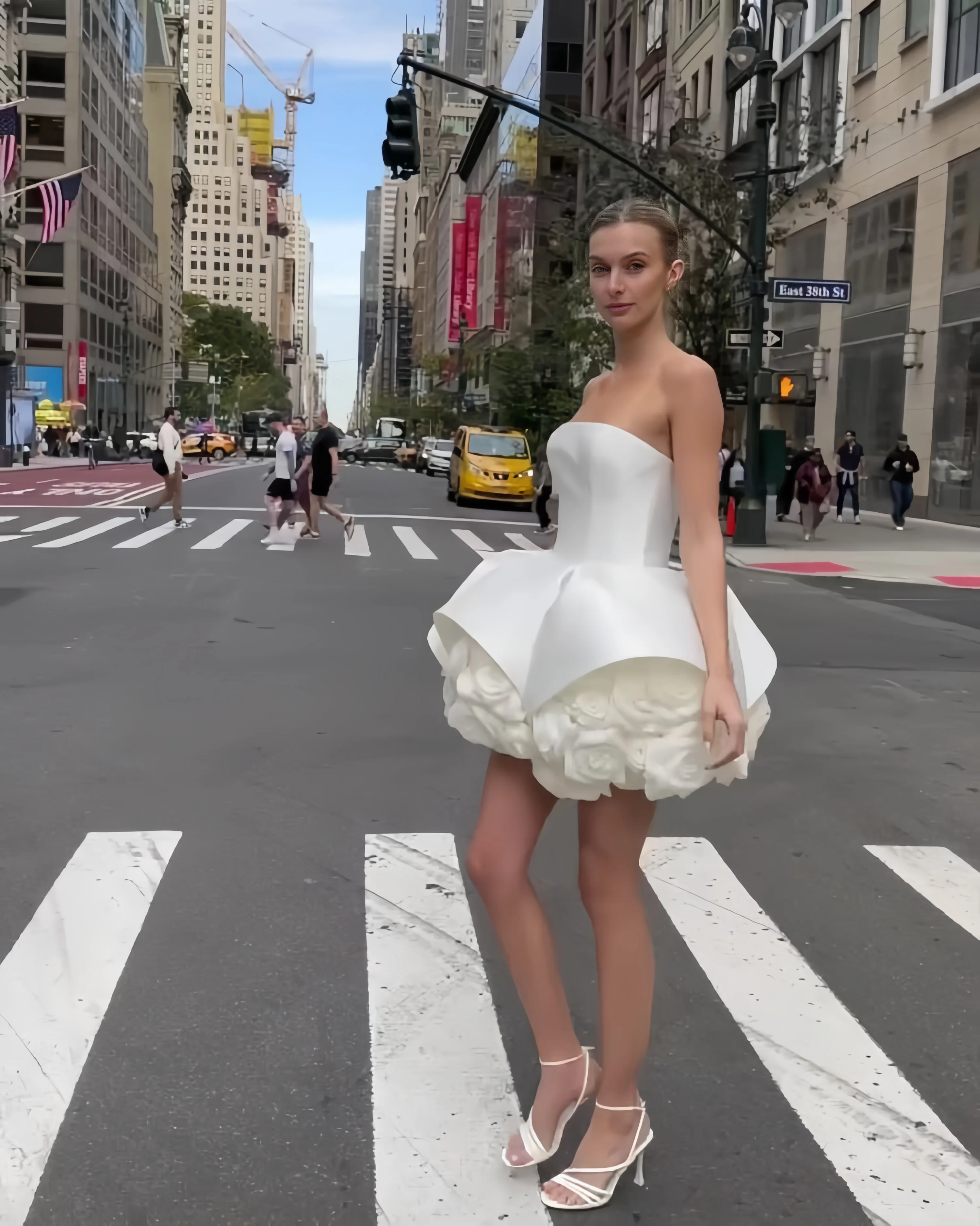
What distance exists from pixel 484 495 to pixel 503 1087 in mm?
30695

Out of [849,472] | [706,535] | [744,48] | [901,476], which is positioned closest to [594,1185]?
[706,535]

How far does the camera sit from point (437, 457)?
57750 millimetres

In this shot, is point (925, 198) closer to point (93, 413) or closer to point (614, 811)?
point (614, 811)

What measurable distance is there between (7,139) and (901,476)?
35.8 meters

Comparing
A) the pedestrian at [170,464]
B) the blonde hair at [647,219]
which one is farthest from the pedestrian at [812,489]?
the blonde hair at [647,219]

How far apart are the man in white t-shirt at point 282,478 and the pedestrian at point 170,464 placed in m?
1.96

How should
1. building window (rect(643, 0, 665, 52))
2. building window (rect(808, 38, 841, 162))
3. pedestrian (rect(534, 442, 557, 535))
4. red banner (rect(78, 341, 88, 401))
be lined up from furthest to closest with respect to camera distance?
red banner (rect(78, 341, 88, 401)) < building window (rect(643, 0, 665, 52)) < building window (rect(808, 38, 841, 162)) < pedestrian (rect(534, 442, 557, 535))

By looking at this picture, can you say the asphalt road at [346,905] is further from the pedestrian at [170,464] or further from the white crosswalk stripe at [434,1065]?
the pedestrian at [170,464]

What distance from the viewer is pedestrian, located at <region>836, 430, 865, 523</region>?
93.6 ft

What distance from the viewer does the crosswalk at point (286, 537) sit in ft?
64.7

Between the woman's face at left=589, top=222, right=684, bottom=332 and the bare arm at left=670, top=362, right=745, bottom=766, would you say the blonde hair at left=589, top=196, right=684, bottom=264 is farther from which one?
the bare arm at left=670, top=362, right=745, bottom=766

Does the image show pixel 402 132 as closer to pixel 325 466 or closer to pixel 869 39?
pixel 325 466

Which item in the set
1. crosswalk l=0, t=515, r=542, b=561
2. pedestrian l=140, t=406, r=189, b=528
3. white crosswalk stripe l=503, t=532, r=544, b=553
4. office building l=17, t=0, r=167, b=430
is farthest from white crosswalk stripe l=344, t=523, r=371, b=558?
office building l=17, t=0, r=167, b=430

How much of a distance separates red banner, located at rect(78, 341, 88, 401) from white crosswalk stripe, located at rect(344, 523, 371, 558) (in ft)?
233
